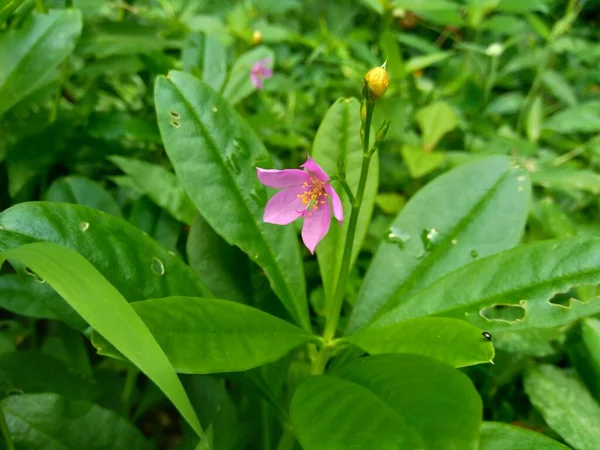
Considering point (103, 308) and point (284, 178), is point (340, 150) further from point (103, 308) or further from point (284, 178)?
point (103, 308)

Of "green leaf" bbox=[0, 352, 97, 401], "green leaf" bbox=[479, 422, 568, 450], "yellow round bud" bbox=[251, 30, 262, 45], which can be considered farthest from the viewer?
"yellow round bud" bbox=[251, 30, 262, 45]

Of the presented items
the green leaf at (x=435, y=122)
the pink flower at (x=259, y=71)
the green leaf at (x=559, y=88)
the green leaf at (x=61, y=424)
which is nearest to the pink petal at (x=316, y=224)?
the green leaf at (x=61, y=424)

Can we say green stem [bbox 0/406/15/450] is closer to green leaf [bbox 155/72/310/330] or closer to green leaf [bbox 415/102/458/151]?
green leaf [bbox 155/72/310/330]

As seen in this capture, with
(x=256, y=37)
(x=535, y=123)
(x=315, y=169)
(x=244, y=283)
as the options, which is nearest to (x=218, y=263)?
(x=244, y=283)

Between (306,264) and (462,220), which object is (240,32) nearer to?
(306,264)

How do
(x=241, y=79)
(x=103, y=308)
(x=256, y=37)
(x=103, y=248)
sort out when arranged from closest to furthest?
1. (x=103, y=308)
2. (x=103, y=248)
3. (x=241, y=79)
4. (x=256, y=37)

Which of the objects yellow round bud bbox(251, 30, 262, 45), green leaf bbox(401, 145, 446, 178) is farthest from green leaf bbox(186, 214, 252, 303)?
yellow round bud bbox(251, 30, 262, 45)
